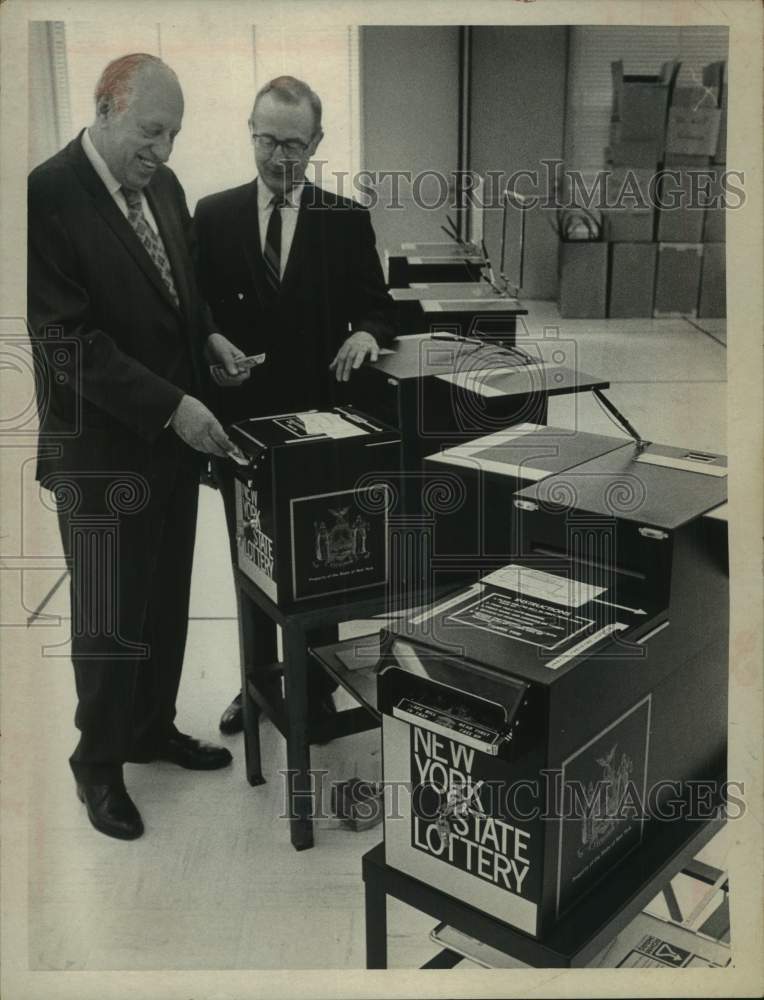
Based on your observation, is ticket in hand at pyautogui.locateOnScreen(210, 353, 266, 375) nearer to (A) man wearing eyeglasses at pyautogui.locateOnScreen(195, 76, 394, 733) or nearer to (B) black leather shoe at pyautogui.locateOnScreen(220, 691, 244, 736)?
(A) man wearing eyeglasses at pyautogui.locateOnScreen(195, 76, 394, 733)

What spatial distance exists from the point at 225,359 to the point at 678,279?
2.77ft

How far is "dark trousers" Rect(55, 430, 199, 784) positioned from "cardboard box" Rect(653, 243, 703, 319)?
861mm

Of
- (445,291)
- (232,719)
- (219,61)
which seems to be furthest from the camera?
(445,291)

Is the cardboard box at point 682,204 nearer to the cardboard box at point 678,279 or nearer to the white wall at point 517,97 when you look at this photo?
the cardboard box at point 678,279

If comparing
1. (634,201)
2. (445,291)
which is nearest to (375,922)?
(634,201)

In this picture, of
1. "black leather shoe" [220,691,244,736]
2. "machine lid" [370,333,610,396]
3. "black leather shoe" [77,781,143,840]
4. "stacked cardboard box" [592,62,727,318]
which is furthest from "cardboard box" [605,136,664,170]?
"black leather shoe" [77,781,143,840]

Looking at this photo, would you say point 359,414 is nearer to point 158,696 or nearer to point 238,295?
point 238,295

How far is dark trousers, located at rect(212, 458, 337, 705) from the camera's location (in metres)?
1.78

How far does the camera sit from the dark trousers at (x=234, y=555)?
1780 millimetres

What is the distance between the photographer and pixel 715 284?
1.41 meters

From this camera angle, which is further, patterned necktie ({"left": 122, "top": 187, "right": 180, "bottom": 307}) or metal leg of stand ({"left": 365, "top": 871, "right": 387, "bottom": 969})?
patterned necktie ({"left": 122, "top": 187, "right": 180, "bottom": 307})

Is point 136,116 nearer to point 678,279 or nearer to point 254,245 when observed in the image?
point 254,245

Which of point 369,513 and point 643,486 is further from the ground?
point 643,486

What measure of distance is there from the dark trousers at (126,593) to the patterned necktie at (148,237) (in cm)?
25
